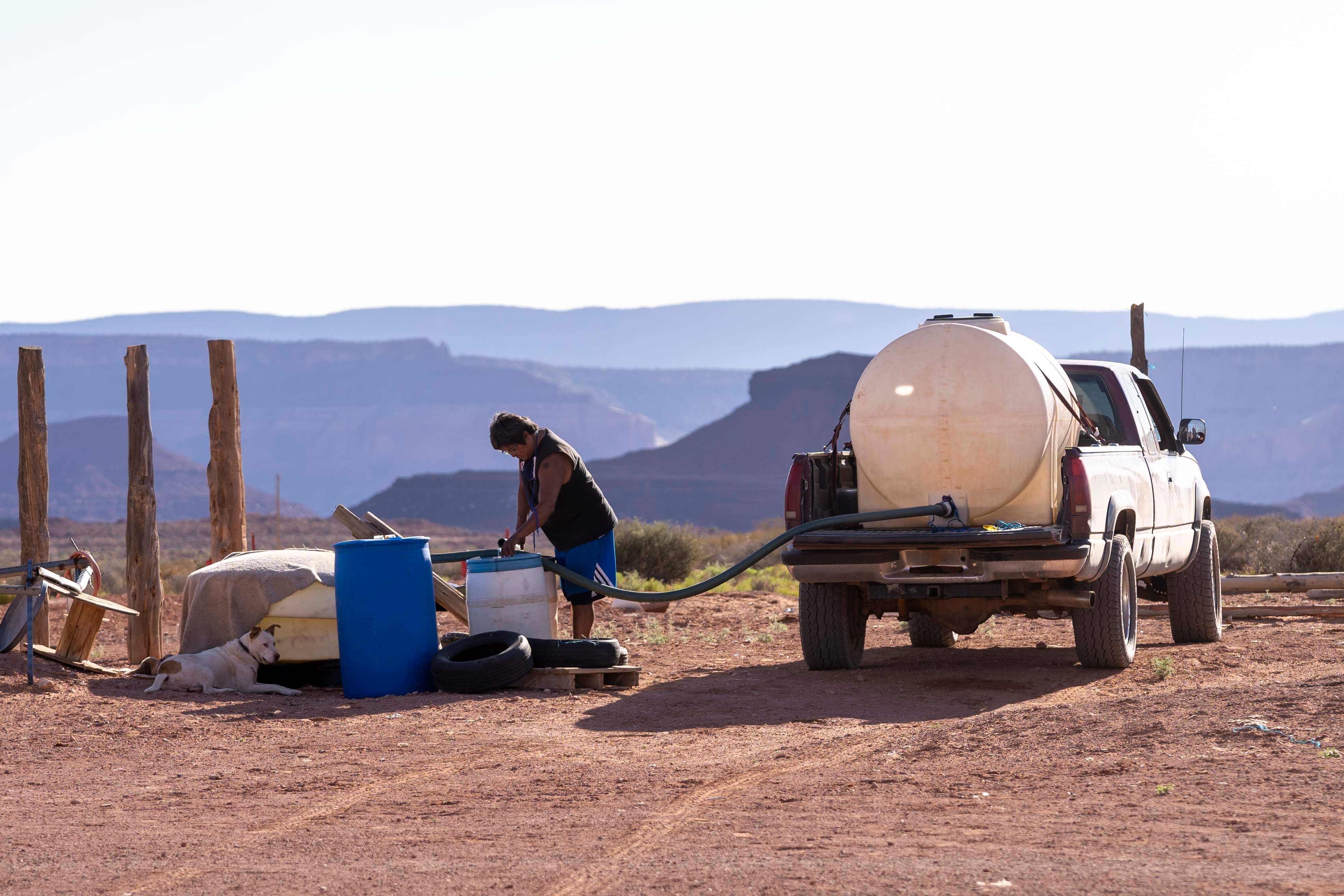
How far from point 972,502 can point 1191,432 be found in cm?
286

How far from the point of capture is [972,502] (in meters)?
9.77

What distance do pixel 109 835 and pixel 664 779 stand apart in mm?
2312

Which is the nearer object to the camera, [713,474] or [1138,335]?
[1138,335]

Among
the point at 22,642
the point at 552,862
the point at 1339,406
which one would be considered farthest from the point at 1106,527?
the point at 1339,406

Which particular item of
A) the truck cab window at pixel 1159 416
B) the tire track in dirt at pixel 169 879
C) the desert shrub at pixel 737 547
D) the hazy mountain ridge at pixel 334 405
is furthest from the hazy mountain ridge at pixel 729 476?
the tire track in dirt at pixel 169 879

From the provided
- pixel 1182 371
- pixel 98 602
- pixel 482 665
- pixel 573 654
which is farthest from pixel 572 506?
pixel 1182 371

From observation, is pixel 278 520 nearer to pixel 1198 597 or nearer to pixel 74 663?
pixel 74 663

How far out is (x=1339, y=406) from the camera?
130 metres

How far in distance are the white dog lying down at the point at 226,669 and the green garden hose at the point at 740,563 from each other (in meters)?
1.26

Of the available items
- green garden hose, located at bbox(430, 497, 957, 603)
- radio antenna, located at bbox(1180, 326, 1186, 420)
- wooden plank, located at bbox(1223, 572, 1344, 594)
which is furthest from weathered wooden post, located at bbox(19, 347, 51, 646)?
wooden plank, located at bbox(1223, 572, 1344, 594)

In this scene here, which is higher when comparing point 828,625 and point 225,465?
point 225,465

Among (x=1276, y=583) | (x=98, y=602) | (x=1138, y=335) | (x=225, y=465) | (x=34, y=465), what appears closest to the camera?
(x=98, y=602)

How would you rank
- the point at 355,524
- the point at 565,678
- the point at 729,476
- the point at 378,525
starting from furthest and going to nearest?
the point at 729,476, the point at 378,525, the point at 355,524, the point at 565,678

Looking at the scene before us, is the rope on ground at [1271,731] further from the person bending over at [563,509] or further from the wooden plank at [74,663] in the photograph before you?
the wooden plank at [74,663]
